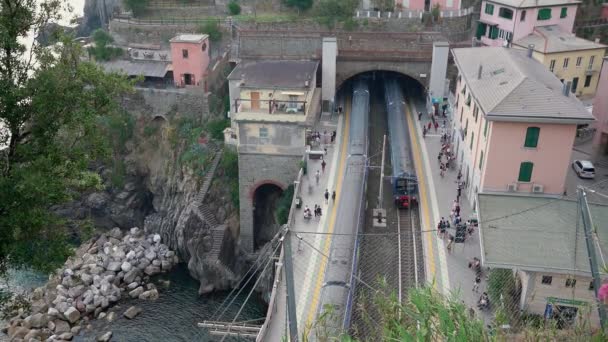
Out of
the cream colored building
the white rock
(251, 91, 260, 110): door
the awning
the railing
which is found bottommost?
the white rock

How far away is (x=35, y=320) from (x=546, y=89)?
36233 mm

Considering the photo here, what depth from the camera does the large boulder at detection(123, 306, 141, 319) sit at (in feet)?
128

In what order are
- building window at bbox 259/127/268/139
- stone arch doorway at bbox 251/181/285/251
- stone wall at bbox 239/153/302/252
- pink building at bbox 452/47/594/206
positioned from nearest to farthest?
pink building at bbox 452/47/594/206 < building window at bbox 259/127/268/139 < stone wall at bbox 239/153/302/252 < stone arch doorway at bbox 251/181/285/251

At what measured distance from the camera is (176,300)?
41.3 m

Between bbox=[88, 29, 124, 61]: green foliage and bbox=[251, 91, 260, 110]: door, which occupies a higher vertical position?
bbox=[88, 29, 124, 61]: green foliage

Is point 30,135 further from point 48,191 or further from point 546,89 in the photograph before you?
point 546,89

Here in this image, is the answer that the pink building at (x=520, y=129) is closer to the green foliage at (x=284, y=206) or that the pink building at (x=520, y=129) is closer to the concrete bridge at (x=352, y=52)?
the green foliage at (x=284, y=206)

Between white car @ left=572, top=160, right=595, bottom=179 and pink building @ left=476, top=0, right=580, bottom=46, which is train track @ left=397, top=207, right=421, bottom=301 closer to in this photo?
white car @ left=572, top=160, right=595, bottom=179

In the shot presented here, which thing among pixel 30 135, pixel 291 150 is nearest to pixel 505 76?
pixel 291 150

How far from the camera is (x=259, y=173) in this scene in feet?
143

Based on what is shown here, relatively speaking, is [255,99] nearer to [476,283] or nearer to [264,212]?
[264,212]

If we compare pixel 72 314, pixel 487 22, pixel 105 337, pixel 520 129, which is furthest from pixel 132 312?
pixel 487 22

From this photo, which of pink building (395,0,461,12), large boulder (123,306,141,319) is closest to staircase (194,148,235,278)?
large boulder (123,306,141,319)

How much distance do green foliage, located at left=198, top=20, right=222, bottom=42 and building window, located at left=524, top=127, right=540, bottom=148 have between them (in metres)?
36.1
